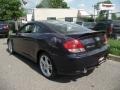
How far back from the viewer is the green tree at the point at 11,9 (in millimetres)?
21484

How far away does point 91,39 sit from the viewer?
5363 mm

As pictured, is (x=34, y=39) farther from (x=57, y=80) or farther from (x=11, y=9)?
(x=11, y=9)

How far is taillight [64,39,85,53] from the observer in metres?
4.95

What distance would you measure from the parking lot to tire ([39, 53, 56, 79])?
13 centimetres

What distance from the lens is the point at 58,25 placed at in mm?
6090

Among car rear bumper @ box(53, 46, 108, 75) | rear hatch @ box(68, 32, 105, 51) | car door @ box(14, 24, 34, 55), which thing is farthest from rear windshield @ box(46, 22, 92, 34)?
car door @ box(14, 24, 34, 55)

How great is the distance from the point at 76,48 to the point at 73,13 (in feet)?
148

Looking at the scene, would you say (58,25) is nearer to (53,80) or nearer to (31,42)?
(31,42)

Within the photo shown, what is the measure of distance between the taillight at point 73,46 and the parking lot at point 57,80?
2.85 feet

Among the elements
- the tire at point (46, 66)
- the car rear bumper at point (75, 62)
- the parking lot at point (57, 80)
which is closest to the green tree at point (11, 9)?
the parking lot at point (57, 80)

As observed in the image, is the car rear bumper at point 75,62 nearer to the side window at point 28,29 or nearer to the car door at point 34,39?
the car door at point 34,39

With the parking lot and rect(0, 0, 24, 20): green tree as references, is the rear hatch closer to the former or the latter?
the parking lot

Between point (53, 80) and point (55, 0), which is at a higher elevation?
point (55, 0)

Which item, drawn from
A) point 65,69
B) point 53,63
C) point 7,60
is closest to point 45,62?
point 53,63
